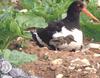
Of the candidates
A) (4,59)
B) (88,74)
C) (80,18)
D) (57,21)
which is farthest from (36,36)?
(4,59)

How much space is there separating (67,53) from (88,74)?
82cm

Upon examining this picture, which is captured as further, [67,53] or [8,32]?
[67,53]

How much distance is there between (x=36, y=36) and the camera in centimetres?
799

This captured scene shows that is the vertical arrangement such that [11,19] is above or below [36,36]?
above

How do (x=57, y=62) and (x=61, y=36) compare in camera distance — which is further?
(x=61, y=36)

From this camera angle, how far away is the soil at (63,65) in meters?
6.48

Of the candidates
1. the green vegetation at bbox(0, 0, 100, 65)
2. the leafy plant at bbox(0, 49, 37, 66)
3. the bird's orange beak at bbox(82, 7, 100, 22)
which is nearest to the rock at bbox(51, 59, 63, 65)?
the green vegetation at bbox(0, 0, 100, 65)

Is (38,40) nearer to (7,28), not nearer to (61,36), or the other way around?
(61,36)

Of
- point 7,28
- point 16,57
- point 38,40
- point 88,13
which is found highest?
point 7,28

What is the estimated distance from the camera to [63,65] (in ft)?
21.9

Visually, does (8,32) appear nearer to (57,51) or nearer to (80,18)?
(57,51)

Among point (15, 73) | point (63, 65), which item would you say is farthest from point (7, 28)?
point (15, 73)

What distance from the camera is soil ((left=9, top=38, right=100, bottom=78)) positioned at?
21.3 ft

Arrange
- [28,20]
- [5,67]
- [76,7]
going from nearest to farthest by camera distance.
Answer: [5,67], [28,20], [76,7]
